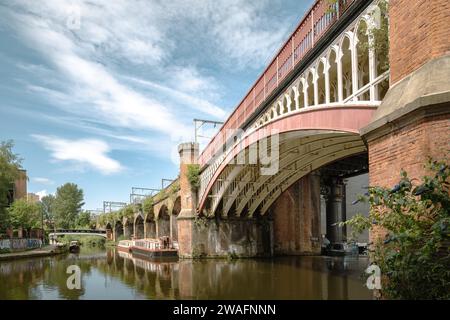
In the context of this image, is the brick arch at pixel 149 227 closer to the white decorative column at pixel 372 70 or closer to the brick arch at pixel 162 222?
the brick arch at pixel 162 222

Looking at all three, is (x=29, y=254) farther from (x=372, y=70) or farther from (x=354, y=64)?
(x=372, y=70)

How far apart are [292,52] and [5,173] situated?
23941 millimetres

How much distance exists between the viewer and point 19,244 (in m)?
31.9

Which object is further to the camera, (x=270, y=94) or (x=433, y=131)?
(x=270, y=94)

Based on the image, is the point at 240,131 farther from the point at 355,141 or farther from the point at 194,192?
the point at 194,192

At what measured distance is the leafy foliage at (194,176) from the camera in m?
23.8

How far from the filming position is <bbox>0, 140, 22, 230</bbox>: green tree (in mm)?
28078

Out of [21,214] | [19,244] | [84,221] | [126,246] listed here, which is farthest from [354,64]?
[84,221]

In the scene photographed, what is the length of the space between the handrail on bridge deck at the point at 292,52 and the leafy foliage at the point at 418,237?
15.3 feet

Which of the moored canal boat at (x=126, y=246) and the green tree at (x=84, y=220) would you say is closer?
the moored canal boat at (x=126, y=246)

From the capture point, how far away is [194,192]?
24.0m

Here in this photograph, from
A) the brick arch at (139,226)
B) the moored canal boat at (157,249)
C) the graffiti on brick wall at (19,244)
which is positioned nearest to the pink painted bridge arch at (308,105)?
the moored canal boat at (157,249)

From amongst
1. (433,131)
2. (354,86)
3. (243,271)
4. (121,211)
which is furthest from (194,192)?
(121,211)
